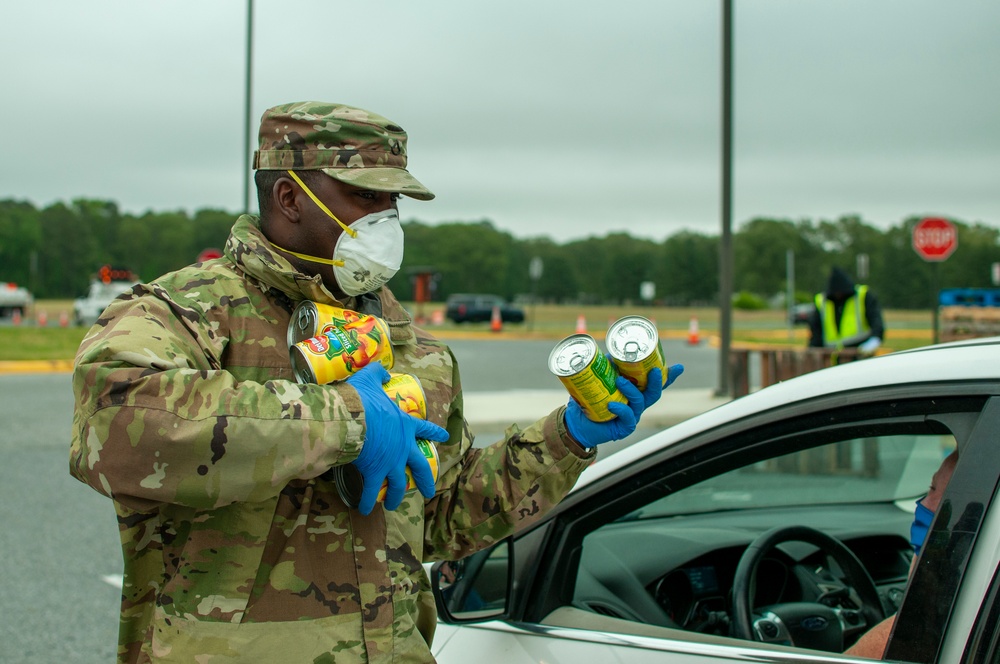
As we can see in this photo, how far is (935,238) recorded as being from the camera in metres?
13.8

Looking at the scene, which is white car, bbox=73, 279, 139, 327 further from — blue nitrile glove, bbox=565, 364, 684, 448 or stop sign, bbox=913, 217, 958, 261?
blue nitrile glove, bbox=565, 364, 684, 448

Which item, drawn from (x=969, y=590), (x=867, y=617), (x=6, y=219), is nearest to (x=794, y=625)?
(x=867, y=617)

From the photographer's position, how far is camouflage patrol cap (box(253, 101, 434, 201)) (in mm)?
1884

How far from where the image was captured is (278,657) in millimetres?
1707

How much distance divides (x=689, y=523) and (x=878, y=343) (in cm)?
651

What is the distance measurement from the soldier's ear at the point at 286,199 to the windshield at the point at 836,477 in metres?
1.94

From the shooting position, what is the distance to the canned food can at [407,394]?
180cm

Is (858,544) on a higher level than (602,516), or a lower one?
lower

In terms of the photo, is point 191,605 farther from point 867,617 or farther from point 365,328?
point 867,617

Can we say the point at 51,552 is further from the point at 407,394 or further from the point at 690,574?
the point at 407,394

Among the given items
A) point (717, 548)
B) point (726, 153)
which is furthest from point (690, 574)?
point (726, 153)

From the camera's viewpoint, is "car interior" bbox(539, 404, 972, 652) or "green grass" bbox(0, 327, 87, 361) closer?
"car interior" bbox(539, 404, 972, 652)

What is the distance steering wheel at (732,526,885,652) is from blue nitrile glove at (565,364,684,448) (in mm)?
569

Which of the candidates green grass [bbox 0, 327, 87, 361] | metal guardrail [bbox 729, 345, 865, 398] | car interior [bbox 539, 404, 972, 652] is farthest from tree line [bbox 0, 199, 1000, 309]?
car interior [bbox 539, 404, 972, 652]
